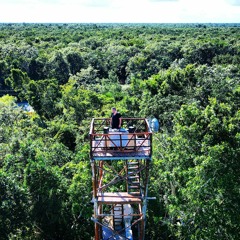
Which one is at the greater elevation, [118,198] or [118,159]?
[118,159]

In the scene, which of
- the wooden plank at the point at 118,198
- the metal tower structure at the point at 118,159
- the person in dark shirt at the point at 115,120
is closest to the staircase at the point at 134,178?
the metal tower structure at the point at 118,159

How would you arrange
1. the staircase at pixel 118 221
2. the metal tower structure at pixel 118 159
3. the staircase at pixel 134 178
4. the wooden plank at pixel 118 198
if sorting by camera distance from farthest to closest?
the staircase at pixel 118 221
the staircase at pixel 134 178
the wooden plank at pixel 118 198
the metal tower structure at pixel 118 159

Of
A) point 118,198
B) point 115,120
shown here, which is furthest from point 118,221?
point 115,120

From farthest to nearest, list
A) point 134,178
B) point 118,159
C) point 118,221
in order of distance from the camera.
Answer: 1. point 118,221
2. point 134,178
3. point 118,159

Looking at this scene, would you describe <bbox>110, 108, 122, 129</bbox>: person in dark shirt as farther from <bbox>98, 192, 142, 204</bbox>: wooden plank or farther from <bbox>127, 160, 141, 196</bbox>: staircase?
<bbox>98, 192, 142, 204</bbox>: wooden plank

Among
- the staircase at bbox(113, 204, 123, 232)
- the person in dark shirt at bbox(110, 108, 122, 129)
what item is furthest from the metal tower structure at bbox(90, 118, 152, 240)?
the person in dark shirt at bbox(110, 108, 122, 129)

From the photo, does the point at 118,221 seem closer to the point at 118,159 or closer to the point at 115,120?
the point at 118,159

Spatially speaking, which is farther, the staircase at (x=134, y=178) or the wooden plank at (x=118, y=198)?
the staircase at (x=134, y=178)

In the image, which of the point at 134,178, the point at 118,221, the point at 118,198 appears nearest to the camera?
the point at 118,198

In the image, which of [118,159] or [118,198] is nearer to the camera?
[118,159]

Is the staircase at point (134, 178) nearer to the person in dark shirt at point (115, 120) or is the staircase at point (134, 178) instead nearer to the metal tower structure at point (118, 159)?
the metal tower structure at point (118, 159)

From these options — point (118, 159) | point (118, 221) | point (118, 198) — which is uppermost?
point (118, 159)

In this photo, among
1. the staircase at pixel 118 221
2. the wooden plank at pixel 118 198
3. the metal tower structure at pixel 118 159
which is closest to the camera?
the metal tower structure at pixel 118 159
